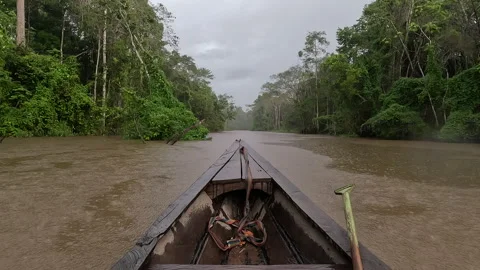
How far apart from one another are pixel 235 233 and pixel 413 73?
56.6 feet

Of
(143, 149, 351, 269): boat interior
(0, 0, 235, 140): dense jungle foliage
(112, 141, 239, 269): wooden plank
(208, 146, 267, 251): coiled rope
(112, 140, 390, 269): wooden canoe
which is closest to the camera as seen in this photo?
(112, 141, 239, 269): wooden plank

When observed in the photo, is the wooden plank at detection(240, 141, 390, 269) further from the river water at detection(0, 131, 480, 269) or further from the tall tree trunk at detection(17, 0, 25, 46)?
the tall tree trunk at detection(17, 0, 25, 46)

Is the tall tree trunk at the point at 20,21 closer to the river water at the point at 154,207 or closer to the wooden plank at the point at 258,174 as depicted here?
the river water at the point at 154,207

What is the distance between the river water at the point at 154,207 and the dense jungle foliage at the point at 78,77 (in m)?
6.42

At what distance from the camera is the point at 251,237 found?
76.9 inches

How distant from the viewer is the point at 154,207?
2957mm

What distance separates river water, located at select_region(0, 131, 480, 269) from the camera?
196cm

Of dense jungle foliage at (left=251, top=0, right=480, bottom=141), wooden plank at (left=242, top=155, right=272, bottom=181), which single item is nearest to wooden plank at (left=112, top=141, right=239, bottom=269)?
wooden plank at (left=242, top=155, right=272, bottom=181)

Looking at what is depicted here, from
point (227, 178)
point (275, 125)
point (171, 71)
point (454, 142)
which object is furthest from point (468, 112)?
point (275, 125)

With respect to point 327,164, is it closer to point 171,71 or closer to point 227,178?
point 227,178

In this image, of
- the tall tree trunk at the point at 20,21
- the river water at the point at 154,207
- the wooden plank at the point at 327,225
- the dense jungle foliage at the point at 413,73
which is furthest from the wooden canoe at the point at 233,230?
the tall tree trunk at the point at 20,21

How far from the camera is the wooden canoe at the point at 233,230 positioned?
43.9 inches

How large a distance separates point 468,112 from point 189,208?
13625 millimetres

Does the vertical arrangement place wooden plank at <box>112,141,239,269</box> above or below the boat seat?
below
